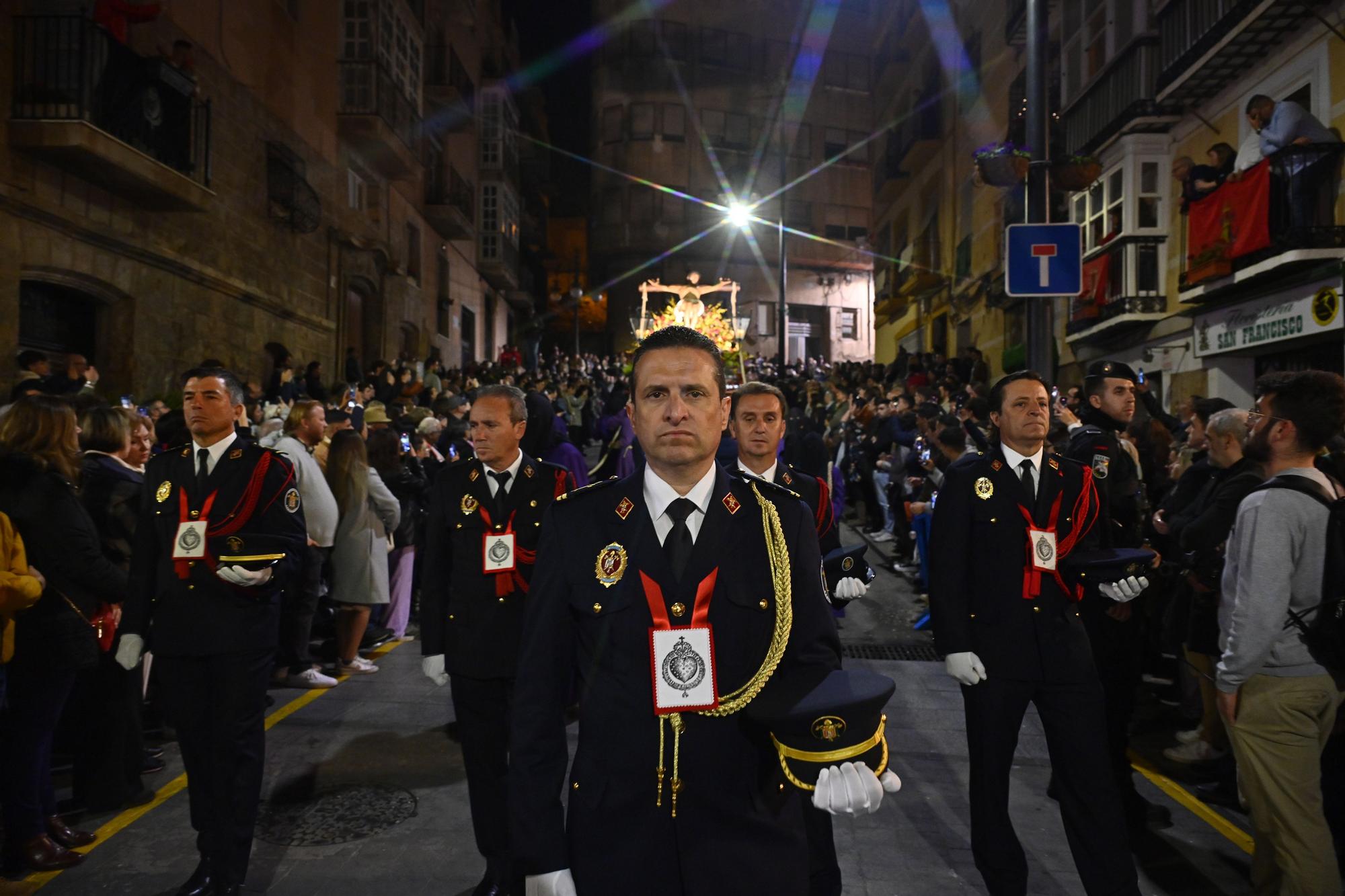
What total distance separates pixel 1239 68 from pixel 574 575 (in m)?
16.0

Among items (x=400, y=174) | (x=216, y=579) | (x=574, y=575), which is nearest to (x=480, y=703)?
(x=216, y=579)

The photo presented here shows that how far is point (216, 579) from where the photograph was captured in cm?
412

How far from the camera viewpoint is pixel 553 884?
2.11m

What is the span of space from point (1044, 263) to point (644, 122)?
1854 inches

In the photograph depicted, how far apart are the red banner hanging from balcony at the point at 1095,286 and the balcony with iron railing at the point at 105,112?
52.8 feet

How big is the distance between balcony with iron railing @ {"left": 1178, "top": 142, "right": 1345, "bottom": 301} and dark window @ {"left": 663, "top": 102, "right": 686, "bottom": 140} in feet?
135

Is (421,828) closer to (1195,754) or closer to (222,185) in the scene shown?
(1195,754)

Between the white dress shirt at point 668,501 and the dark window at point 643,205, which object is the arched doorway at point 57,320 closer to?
the white dress shirt at point 668,501

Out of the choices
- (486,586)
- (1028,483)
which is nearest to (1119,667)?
(1028,483)

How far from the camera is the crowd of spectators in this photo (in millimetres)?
4422

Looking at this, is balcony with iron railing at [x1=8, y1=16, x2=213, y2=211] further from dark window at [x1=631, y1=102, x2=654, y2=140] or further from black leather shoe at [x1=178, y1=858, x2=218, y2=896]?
dark window at [x1=631, y1=102, x2=654, y2=140]

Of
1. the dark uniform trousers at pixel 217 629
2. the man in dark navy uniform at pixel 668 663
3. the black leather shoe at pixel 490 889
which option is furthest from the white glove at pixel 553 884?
the dark uniform trousers at pixel 217 629

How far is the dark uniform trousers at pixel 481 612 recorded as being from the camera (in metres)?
4.09

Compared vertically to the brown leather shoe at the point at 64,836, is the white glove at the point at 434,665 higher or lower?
higher
